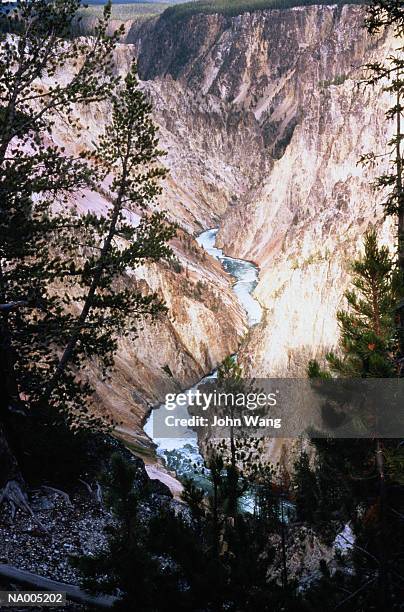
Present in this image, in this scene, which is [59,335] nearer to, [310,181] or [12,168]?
[12,168]

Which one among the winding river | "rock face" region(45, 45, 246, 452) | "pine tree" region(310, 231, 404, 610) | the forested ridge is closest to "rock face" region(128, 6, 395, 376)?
the winding river

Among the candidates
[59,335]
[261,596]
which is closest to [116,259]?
[59,335]

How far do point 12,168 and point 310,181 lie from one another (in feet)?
259

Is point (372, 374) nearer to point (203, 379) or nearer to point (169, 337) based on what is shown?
point (169, 337)

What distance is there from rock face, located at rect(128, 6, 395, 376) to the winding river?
69.5 inches

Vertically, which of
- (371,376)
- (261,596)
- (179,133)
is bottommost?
(261,596)

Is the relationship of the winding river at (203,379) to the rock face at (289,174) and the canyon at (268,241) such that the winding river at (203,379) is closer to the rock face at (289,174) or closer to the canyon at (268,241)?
the canyon at (268,241)

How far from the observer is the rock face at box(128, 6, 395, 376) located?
2063 inches

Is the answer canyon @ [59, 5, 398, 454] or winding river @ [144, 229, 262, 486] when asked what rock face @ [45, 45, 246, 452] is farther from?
winding river @ [144, 229, 262, 486]

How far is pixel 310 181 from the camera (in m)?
88.1

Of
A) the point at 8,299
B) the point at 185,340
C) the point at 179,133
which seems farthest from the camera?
the point at 179,133

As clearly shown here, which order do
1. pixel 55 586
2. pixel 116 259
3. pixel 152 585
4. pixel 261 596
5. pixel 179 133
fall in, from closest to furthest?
pixel 152 585
pixel 261 596
pixel 55 586
pixel 116 259
pixel 179 133

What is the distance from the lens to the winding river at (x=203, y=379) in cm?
4106

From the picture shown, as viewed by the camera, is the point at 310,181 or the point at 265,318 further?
the point at 310,181
